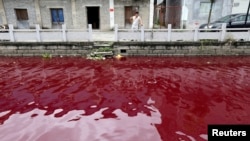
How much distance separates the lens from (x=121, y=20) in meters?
18.5

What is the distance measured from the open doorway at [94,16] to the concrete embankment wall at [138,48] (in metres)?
6.83

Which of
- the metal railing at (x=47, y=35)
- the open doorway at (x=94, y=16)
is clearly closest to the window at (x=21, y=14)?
the open doorway at (x=94, y=16)

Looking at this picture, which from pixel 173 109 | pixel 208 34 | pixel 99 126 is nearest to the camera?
pixel 99 126

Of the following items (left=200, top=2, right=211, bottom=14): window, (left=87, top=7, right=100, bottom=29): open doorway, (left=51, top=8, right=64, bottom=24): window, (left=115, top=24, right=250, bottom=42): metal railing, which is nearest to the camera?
(left=115, top=24, right=250, bottom=42): metal railing

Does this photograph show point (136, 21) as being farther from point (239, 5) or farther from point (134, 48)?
point (239, 5)

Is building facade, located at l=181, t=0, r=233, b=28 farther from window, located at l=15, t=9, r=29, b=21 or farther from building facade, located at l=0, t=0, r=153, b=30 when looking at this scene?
window, located at l=15, t=9, r=29, b=21

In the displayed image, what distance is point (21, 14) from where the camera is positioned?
1858 centimetres

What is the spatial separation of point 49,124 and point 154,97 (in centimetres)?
347

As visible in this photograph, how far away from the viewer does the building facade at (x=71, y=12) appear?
59.1ft

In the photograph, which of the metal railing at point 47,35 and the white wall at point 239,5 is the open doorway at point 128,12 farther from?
the white wall at point 239,5

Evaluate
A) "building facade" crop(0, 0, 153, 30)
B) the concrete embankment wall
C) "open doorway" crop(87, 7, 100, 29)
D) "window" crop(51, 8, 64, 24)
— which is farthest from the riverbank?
"open doorway" crop(87, 7, 100, 29)

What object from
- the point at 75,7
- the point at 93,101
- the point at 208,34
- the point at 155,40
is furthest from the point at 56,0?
the point at 93,101

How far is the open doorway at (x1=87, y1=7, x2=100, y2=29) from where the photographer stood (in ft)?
61.4

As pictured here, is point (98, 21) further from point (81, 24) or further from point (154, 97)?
point (154, 97)
